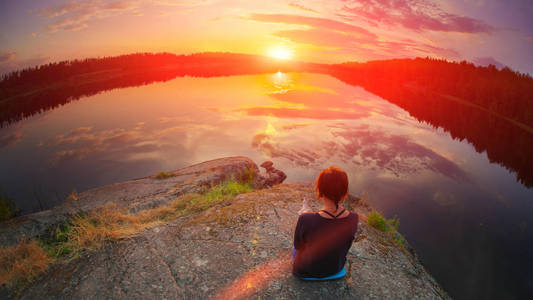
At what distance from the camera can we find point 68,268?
509 cm

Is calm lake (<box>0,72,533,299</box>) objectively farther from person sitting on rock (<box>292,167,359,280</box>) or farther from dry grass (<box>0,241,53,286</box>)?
dry grass (<box>0,241,53,286</box>)

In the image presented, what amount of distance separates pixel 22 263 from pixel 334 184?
21.5ft

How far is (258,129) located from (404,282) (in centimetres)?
2031

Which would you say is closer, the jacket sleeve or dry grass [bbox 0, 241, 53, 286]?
the jacket sleeve

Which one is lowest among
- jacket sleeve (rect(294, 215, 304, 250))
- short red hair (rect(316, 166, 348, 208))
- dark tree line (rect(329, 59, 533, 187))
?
dark tree line (rect(329, 59, 533, 187))

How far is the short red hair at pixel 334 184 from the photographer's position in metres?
3.45

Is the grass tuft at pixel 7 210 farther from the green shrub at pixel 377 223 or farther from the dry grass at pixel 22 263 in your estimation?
the green shrub at pixel 377 223

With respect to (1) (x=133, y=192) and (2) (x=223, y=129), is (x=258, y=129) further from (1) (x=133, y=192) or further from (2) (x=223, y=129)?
(1) (x=133, y=192)

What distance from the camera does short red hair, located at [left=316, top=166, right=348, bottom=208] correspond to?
345cm

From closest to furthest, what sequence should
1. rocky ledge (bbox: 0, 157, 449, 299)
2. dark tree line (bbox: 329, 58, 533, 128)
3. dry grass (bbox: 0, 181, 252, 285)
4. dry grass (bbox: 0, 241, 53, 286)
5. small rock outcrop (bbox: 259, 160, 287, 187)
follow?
rocky ledge (bbox: 0, 157, 449, 299) < dry grass (bbox: 0, 241, 53, 286) < dry grass (bbox: 0, 181, 252, 285) < small rock outcrop (bbox: 259, 160, 287, 187) < dark tree line (bbox: 329, 58, 533, 128)

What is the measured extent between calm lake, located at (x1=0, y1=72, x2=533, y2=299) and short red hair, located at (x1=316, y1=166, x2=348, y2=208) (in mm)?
7745

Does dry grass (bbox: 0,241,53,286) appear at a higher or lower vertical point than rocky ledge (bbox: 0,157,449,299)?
higher

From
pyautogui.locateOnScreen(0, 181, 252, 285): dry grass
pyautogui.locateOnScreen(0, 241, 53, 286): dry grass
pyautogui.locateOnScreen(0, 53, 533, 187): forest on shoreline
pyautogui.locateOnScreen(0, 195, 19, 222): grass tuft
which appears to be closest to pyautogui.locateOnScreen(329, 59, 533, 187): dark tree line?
pyautogui.locateOnScreen(0, 53, 533, 187): forest on shoreline

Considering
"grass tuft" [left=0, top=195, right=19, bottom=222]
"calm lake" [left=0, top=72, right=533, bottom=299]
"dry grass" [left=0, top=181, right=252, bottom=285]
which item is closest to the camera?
"dry grass" [left=0, top=181, right=252, bottom=285]
